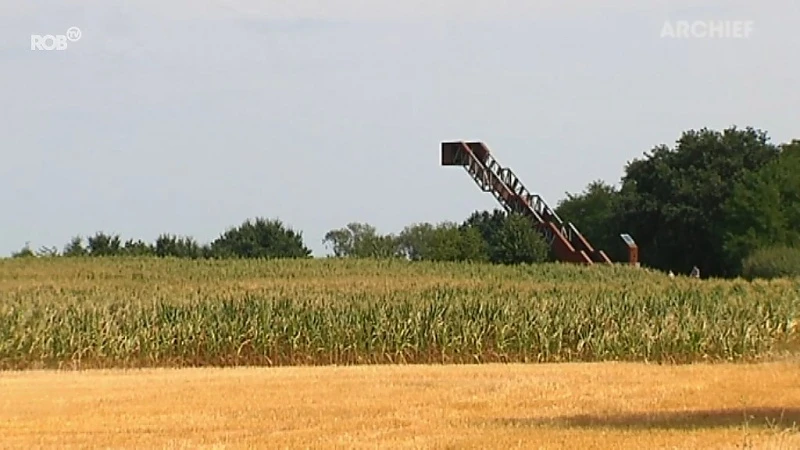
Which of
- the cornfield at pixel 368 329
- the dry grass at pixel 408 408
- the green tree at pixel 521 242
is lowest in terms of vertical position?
the dry grass at pixel 408 408

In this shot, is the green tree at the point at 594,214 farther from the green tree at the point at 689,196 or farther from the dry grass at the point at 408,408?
the dry grass at the point at 408,408

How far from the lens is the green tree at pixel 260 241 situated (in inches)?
3445

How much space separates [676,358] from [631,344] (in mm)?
1159

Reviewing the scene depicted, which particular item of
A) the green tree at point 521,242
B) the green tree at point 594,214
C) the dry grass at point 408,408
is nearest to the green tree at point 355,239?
the green tree at point 594,214

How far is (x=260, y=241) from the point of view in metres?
88.3

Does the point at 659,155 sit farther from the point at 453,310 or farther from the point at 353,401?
the point at 353,401

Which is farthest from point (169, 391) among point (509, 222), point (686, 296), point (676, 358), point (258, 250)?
point (258, 250)

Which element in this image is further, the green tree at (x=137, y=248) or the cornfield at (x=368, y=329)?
the green tree at (x=137, y=248)

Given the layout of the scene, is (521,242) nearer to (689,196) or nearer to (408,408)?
(689,196)

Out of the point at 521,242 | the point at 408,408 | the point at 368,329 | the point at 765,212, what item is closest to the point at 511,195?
the point at 521,242

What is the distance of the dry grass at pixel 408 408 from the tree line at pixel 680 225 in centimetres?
4789

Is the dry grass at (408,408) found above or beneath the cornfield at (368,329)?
beneath

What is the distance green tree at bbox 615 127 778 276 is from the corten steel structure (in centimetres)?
1789

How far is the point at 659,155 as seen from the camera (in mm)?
95875
